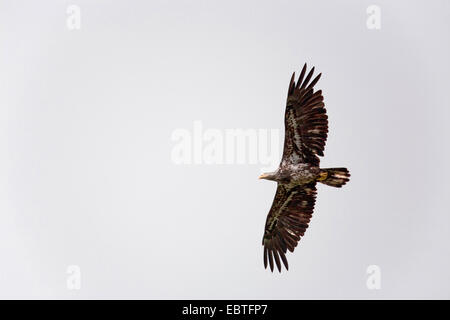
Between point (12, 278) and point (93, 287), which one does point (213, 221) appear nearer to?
point (12, 278)

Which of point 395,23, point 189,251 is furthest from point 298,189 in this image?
point 395,23

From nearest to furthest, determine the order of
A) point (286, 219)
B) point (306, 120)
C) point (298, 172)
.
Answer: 1. point (306, 120)
2. point (298, 172)
3. point (286, 219)

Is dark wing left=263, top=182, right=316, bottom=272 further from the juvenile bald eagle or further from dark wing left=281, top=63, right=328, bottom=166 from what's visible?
dark wing left=281, top=63, right=328, bottom=166

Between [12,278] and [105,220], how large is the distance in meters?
90.6

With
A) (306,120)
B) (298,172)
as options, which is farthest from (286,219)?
(306,120)

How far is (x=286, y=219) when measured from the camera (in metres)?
21.7

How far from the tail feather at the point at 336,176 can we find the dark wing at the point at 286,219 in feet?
3.71

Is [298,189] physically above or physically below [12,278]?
above

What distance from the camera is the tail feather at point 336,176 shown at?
1956cm

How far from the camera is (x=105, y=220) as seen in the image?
583 feet

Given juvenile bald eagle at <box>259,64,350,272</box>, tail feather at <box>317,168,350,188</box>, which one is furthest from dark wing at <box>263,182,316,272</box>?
tail feather at <box>317,168,350,188</box>

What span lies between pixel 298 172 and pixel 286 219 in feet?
6.46

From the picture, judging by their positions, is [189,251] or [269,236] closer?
[269,236]
